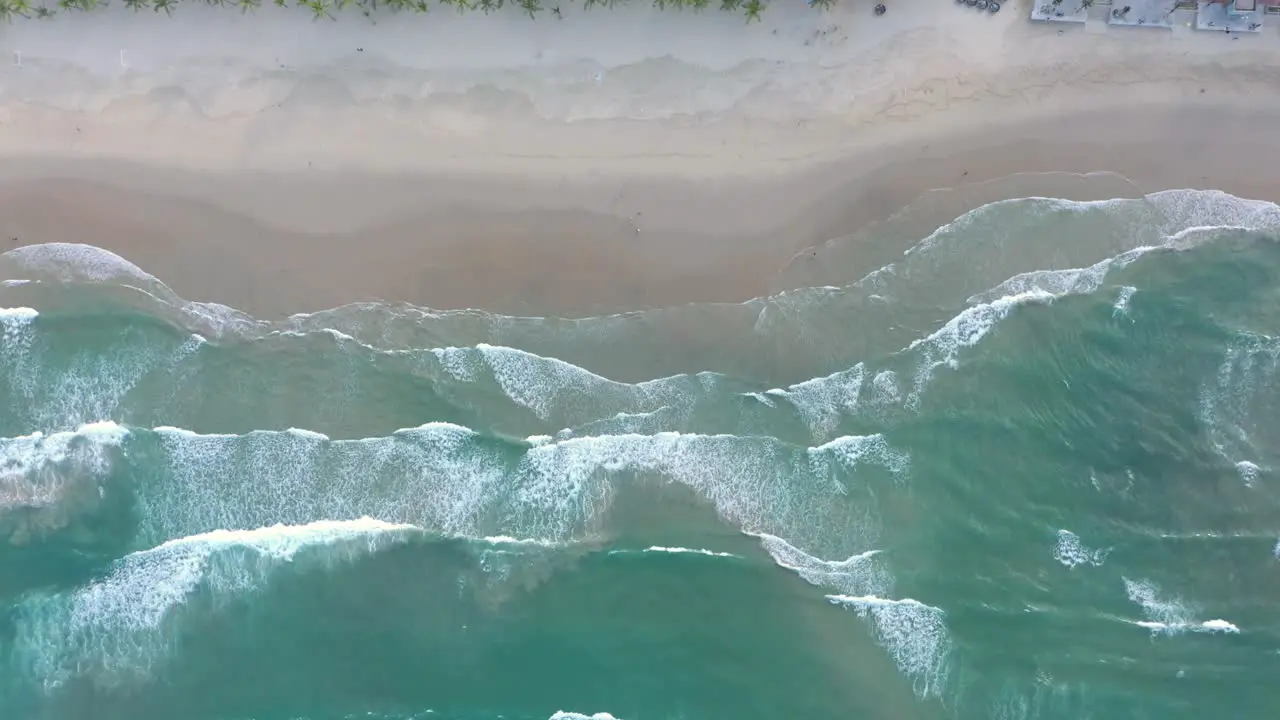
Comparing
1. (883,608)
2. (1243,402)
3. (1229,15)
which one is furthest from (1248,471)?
(1229,15)

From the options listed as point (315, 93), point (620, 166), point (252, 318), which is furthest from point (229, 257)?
point (620, 166)

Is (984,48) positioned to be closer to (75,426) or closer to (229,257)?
(229,257)

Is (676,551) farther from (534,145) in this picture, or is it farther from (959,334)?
(534,145)

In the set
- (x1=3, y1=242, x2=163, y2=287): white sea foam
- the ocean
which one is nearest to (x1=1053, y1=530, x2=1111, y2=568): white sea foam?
the ocean

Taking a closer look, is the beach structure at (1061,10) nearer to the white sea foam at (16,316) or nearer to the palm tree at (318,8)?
the palm tree at (318,8)

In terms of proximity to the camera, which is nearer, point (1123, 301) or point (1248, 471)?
point (1248, 471)

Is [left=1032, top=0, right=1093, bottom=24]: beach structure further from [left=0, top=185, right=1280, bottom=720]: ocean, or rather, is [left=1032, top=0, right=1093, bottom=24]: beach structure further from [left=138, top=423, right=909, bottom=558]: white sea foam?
[left=138, top=423, right=909, bottom=558]: white sea foam
